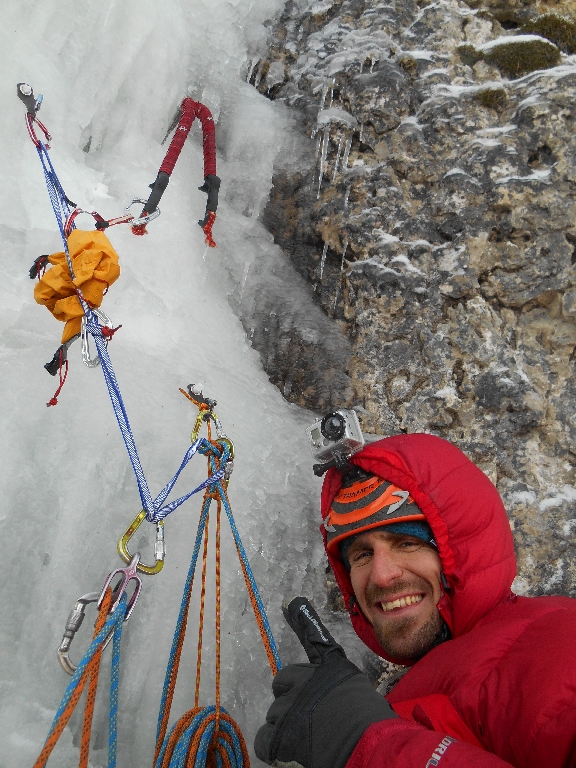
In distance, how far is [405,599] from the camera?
1.59m

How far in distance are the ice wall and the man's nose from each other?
1073 millimetres

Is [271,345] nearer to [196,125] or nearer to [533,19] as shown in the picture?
[196,125]

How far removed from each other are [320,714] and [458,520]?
2.32 feet

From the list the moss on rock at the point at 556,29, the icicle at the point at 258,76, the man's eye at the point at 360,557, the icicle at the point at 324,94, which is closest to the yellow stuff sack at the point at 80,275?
the man's eye at the point at 360,557

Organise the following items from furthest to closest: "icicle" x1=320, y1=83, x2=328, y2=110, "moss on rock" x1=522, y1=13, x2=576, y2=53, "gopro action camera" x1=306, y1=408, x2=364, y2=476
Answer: "icicle" x1=320, y1=83, x2=328, y2=110
"moss on rock" x1=522, y1=13, x2=576, y2=53
"gopro action camera" x1=306, y1=408, x2=364, y2=476

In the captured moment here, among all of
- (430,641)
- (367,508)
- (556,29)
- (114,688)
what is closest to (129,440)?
(114,688)

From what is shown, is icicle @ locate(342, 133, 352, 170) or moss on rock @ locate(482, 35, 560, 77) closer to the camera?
moss on rock @ locate(482, 35, 560, 77)

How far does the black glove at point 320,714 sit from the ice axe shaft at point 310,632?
21 mm

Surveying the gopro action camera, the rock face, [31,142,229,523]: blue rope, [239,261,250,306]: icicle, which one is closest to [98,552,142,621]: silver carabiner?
[31,142,229,523]: blue rope

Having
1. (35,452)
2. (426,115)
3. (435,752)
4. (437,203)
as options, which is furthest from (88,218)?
(435,752)

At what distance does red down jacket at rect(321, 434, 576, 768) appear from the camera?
990 millimetres

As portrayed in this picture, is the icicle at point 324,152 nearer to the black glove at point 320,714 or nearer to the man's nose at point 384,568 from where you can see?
the man's nose at point 384,568

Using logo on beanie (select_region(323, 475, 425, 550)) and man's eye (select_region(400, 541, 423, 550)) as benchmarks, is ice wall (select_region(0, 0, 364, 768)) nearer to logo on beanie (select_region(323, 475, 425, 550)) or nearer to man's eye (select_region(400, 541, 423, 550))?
logo on beanie (select_region(323, 475, 425, 550))

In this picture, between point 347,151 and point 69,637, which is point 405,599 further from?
point 347,151
